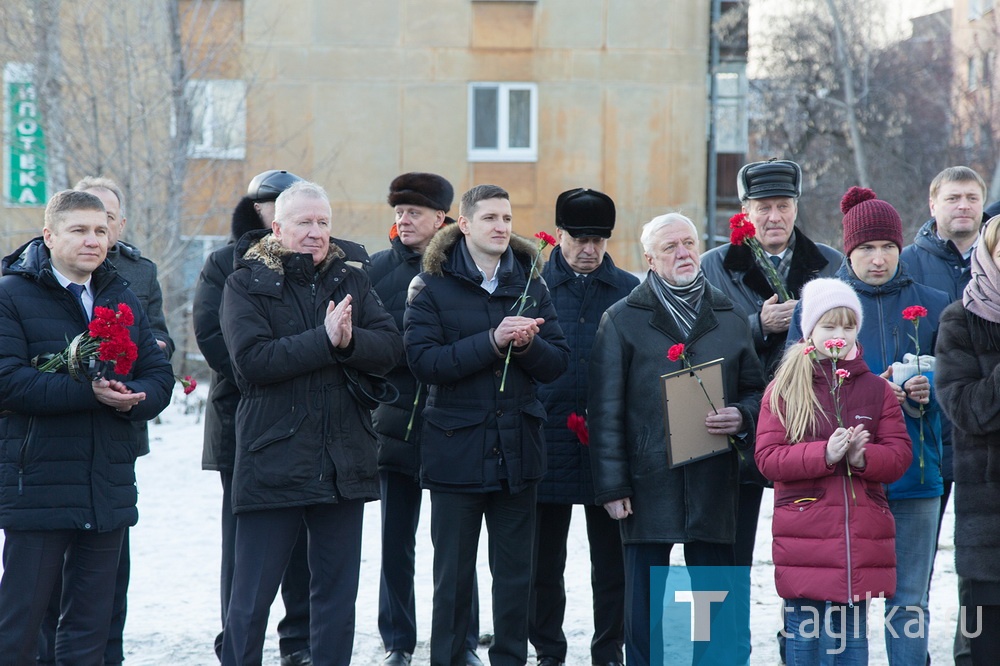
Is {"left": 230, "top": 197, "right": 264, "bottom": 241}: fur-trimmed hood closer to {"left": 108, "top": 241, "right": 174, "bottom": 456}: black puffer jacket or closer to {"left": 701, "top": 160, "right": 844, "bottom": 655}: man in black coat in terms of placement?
{"left": 108, "top": 241, "right": 174, "bottom": 456}: black puffer jacket

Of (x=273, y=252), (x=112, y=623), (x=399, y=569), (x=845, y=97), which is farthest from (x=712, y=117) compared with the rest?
(x=112, y=623)

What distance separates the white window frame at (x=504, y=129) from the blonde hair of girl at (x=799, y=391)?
1367 cm

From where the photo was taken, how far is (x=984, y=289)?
4.26 meters

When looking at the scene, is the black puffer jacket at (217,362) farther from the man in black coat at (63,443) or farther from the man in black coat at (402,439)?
the man in black coat at (402,439)

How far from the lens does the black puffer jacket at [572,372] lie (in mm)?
5613

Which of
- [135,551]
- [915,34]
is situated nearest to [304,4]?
[135,551]

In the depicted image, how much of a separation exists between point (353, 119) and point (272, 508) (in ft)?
45.6

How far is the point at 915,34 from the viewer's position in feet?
97.3

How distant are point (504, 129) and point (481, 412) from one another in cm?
1353

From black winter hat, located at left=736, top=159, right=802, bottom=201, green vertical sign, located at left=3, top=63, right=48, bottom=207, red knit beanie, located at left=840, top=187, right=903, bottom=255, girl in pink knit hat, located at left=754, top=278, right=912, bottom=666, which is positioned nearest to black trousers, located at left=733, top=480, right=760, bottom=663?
girl in pink knit hat, located at left=754, top=278, right=912, bottom=666

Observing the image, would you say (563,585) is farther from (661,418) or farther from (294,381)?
(294,381)

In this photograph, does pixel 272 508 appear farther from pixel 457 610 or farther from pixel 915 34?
pixel 915 34

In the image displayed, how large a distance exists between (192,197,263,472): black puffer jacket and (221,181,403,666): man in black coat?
0.61 metres

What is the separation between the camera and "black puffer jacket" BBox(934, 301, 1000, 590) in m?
4.19
